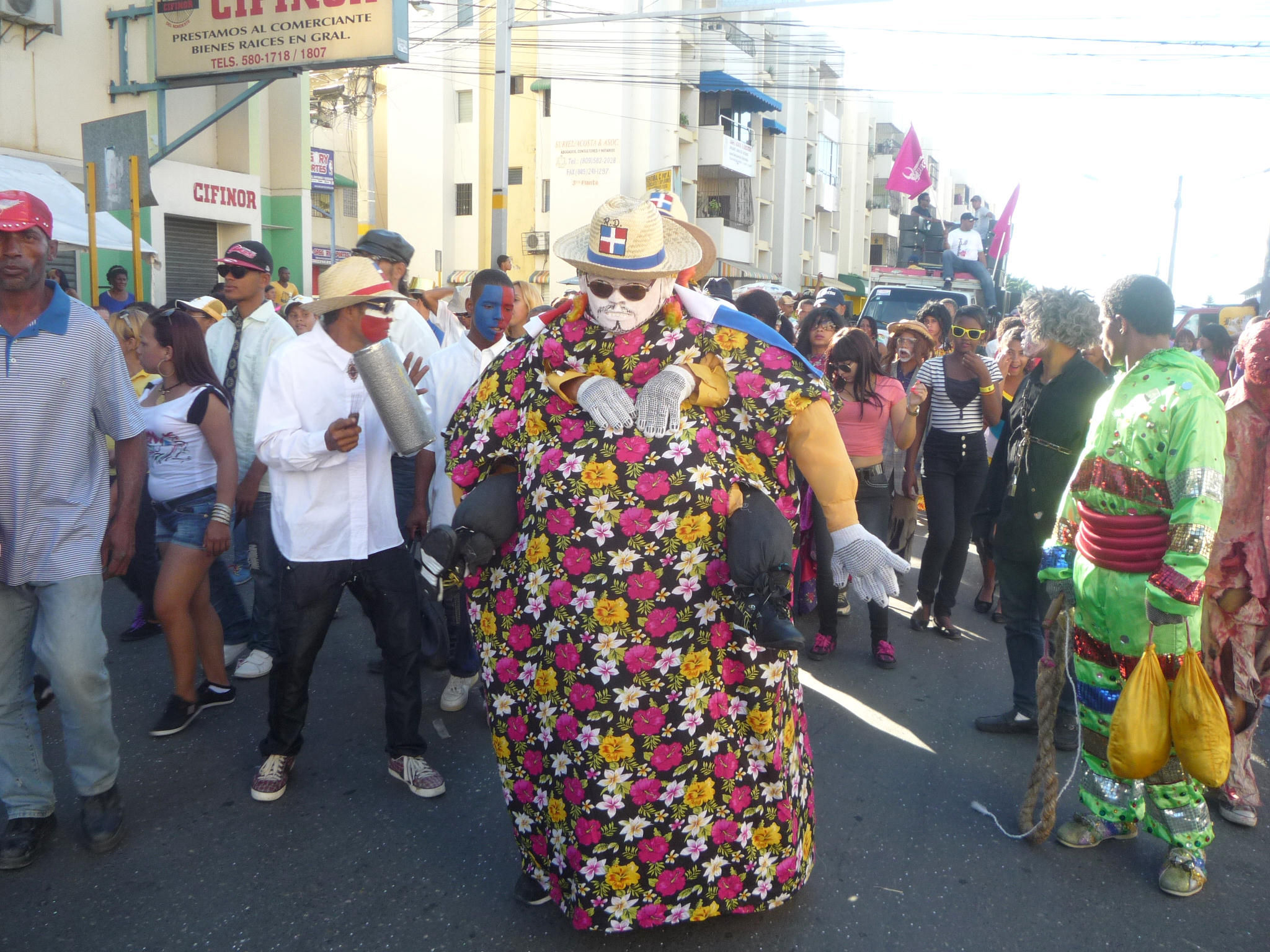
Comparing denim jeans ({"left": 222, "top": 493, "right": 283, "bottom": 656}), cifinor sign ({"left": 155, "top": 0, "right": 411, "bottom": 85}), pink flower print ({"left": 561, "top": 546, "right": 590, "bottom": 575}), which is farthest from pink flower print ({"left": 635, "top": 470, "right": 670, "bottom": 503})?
cifinor sign ({"left": 155, "top": 0, "right": 411, "bottom": 85})

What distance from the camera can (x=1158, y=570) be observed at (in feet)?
10.8

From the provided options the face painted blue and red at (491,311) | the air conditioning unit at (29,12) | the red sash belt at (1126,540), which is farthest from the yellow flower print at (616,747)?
the air conditioning unit at (29,12)

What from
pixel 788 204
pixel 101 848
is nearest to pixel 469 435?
pixel 101 848

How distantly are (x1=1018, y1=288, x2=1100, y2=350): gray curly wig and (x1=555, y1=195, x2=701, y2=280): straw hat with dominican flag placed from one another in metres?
2.52

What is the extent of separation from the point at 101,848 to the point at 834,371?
4.42 m

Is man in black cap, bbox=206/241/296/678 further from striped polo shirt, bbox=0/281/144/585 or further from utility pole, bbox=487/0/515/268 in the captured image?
utility pole, bbox=487/0/515/268

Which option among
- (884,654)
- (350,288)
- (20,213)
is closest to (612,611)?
(350,288)

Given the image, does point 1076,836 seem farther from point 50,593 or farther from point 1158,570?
point 50,593

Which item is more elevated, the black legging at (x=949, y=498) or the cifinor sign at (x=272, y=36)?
the cifinor sign at (x=272, y=36)

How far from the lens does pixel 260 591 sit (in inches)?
205

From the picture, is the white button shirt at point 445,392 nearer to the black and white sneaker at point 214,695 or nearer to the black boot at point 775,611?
the black and white sneaker at point 214,695

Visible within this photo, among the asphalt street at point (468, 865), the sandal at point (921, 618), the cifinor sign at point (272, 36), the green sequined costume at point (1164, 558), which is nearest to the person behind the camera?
the asphalt street at point (468, 865)

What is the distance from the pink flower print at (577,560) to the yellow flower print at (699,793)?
69cm

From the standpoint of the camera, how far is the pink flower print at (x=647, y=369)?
9.49 ft
